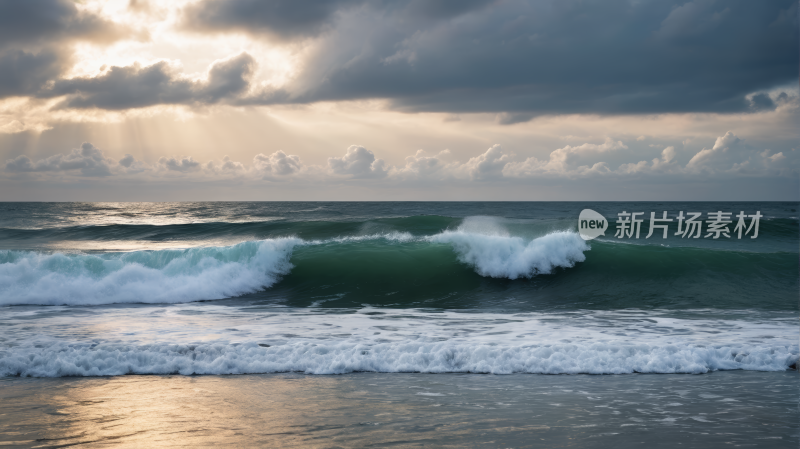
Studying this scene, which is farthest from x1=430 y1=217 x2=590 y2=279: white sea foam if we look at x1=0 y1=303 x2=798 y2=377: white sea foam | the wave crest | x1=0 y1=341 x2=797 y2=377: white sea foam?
x1=0 y1=341 x2=797 y2=377: white sea foam

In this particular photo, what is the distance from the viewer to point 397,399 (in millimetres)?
5055

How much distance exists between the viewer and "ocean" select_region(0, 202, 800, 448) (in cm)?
435

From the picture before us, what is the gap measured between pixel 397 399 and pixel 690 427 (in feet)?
8.43

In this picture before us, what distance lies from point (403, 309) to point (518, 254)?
15.2ft

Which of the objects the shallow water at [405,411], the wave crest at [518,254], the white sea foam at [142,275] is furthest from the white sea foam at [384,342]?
the wave crest at [518,254]

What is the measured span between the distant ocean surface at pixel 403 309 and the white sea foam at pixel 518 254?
0.15 ft

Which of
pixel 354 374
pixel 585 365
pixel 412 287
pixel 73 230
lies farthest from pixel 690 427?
pixel 73 230

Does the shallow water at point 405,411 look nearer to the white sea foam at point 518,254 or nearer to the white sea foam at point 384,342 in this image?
the white sea foam at point 384,342

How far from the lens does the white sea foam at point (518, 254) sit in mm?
13695

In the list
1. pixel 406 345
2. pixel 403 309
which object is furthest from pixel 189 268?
pixel 406 345

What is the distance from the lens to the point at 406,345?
A: 22.3ft

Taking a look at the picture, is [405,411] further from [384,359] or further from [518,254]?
Result: [518,254]

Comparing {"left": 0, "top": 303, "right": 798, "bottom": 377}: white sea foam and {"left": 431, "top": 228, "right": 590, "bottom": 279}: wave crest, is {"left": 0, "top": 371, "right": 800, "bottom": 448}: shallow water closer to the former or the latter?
{"left": 0, "top": 303, "right": 798, "bottom": 377}: white sea foam

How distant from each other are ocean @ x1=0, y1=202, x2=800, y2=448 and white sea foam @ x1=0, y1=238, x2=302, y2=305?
5cm
